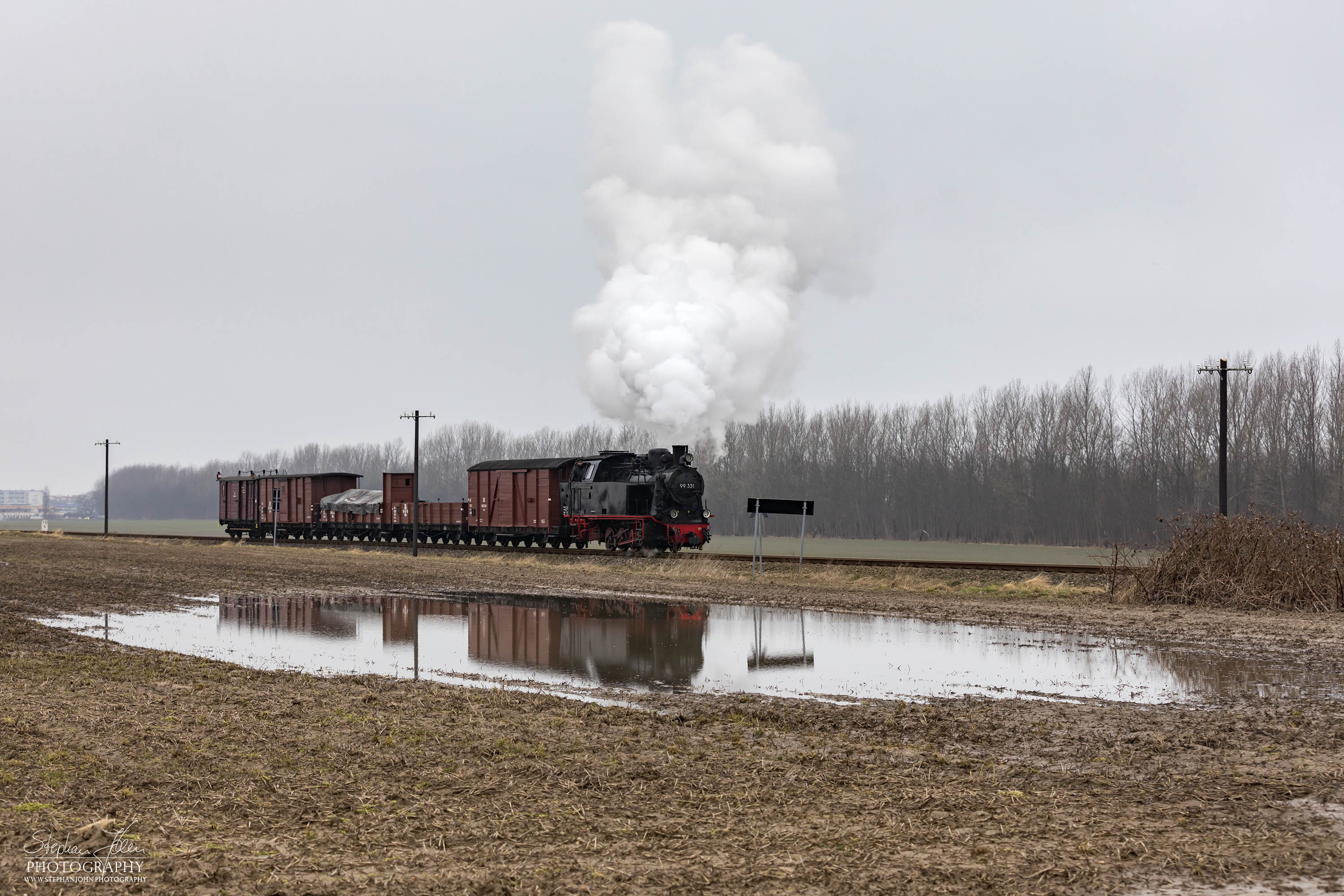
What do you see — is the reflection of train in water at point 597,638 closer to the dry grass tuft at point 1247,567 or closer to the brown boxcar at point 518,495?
the dry grass tuft at point 1247,567

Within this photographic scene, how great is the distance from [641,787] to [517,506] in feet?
121

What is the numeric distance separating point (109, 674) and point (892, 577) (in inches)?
802

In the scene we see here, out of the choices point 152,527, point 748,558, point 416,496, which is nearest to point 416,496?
point 416,496

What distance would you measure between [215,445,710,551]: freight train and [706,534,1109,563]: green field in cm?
599

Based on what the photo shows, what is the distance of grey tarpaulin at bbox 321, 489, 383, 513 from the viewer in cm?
5338

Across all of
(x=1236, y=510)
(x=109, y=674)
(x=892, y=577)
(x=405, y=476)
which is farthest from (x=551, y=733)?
(x=1236, y=510)

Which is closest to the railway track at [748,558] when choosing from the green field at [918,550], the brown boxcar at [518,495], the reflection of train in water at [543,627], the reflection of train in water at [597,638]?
the brown boxcar at [518,495]

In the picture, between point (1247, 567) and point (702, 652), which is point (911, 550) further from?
point (702, 652)

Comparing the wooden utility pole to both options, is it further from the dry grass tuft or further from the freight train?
the dry grass tuft

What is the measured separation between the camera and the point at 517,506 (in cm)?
4344

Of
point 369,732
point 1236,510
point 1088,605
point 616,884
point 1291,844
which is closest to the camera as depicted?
point 616,884

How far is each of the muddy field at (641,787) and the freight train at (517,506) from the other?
75.8ft

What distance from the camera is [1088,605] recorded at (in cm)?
2252

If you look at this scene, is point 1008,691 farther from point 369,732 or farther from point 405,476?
point 405,476
